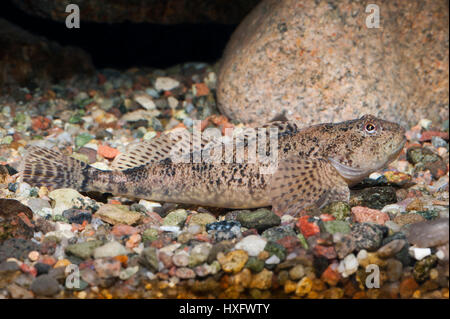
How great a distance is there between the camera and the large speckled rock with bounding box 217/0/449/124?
22.3 feet

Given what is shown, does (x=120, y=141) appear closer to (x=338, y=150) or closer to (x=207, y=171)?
(x=207, y=171)

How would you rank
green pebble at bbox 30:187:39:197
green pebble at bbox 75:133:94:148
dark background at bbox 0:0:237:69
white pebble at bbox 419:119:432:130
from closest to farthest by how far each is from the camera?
1. green pebble at bbox 30:187:39:197
2. green pebble at bbox 75:133:94:148
3. white pebble at bbox 419:119:432:130
4. dark background at bbox 0:0:237:69

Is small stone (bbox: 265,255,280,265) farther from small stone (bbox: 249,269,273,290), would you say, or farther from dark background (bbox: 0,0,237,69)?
dark background (bbox: 0,0,237,69)

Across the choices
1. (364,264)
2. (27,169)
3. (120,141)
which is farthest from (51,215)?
(364,264)

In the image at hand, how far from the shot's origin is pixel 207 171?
207 inches

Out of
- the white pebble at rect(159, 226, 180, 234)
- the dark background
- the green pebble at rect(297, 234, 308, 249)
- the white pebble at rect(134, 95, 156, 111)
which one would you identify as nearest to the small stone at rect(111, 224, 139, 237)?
the white pebble at rect(159, 226, 180, 234)

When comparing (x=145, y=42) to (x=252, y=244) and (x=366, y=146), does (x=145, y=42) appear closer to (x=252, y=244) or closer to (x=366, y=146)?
(x=366, y=146)

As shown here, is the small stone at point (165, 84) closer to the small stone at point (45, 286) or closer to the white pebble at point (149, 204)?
the white pebble at point (149, 204)

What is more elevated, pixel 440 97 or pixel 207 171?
pixel 440 97

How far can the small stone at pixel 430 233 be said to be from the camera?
352 cm

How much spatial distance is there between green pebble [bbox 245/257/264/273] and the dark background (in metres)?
6.24

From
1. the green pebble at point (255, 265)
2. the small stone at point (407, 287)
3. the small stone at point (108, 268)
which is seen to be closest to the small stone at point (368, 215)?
the small stone at point (407, 287)

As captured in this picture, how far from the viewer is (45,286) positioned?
3.53 m
